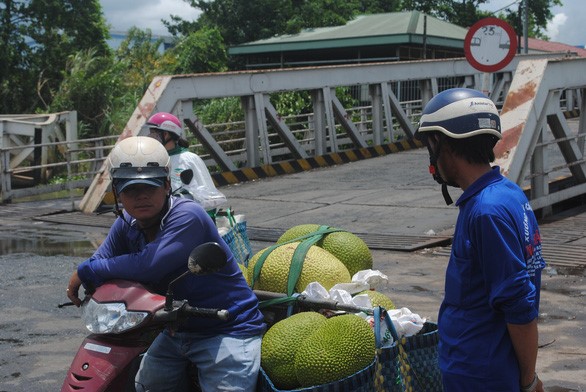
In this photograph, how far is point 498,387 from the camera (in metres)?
2.78

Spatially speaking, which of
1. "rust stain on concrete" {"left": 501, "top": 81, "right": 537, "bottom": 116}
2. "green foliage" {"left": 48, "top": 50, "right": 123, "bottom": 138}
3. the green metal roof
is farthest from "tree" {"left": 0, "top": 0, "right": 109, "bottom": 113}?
"rust stain on concrete" {"left": 501, "top": 81, "right": 537, "bottom": 116}

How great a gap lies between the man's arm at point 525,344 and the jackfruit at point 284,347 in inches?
43.6

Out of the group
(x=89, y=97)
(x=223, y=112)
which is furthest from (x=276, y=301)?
(x=89, y=97)

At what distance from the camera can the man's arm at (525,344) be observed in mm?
2727

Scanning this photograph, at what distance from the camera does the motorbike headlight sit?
10.9 feet

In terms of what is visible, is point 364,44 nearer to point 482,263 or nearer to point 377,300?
point 377,300

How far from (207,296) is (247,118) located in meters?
13.5

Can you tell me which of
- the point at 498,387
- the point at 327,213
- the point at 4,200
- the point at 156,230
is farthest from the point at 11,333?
the point at 4,200

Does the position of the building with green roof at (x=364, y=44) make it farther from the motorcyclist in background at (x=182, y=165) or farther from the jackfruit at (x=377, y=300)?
the jackfruit at (x=377, y=300)

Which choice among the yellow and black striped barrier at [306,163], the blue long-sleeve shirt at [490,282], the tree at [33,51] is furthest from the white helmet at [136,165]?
the tree at [33,51]

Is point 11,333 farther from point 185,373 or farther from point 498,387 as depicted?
point 498,387

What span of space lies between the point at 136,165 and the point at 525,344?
1.63 meters

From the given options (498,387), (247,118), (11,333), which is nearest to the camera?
(498,387)

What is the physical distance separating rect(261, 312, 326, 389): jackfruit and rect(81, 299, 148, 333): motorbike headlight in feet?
2.05
